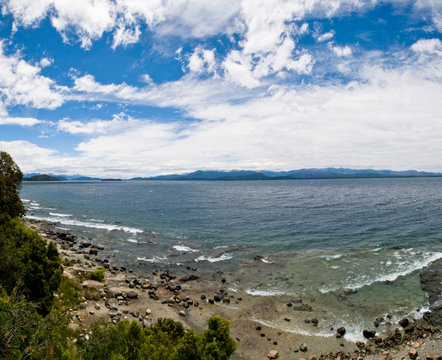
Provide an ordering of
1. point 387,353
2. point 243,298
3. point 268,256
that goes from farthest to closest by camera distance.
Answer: point 268,256 → point 243,298 → point 387,353

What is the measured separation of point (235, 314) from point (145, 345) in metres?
12.6

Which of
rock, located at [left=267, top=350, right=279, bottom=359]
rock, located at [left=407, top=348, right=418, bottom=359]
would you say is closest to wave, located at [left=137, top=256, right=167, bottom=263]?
rock, located at [left=267, top=350, right=279, bottom=359]

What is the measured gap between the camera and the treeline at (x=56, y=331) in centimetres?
846

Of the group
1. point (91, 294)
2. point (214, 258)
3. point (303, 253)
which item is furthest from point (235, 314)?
point (303, 253)

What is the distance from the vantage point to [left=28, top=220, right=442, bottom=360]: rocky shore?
17.0 metres

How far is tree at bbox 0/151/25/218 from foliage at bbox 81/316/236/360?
90.3 feet

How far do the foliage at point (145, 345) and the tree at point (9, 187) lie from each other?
27.5 metres

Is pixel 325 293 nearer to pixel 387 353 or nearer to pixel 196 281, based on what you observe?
pixel 387 353

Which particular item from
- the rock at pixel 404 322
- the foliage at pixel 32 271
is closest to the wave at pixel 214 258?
the foliage at pixel 32 271

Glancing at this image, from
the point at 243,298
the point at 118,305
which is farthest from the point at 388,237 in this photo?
the point at 118,305

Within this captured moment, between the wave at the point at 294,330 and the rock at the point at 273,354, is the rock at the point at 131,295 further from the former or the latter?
the rock at the point at 273,354

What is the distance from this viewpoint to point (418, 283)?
1030 inches

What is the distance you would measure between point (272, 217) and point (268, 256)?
97.5ft

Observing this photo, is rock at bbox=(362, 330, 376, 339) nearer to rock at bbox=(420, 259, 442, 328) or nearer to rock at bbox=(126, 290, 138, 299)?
rock at bbox=(420, 259, 442, 328)
